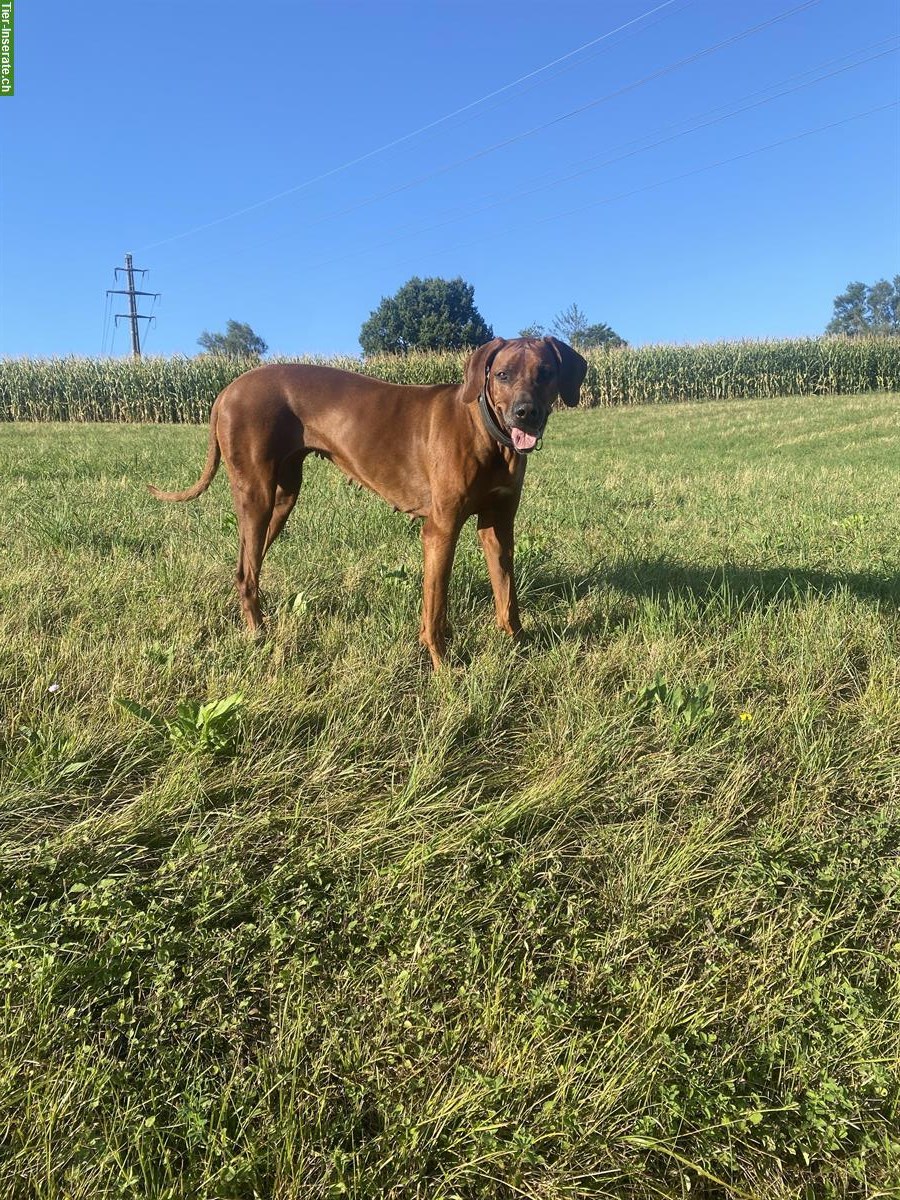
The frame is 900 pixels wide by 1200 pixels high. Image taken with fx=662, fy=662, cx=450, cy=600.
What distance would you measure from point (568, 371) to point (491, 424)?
547mm

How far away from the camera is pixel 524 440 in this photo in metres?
2.89

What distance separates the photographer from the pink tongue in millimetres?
2881

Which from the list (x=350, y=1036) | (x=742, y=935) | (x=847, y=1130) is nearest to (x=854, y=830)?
(x=742, y=935)

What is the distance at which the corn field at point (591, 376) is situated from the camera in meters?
24.0

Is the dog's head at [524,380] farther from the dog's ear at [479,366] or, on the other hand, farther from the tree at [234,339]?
the tree at [234,339]

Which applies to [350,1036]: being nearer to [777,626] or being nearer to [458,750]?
[458,750]

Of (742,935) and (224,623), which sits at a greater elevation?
(224,623)

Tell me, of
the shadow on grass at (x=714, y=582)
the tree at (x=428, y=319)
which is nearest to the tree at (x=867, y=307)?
the tree at (x=428, y=319)

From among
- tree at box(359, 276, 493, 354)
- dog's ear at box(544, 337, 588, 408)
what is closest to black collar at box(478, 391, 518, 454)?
dog's ear at box(544, 337, 588, 408)

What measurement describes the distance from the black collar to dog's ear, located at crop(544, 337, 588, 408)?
1.35 ft

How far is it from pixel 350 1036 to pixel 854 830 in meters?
1.58

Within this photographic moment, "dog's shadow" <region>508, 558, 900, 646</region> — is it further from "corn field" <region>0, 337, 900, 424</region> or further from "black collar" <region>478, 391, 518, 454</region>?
"corn field" <region>0, 337, 900, 424</region>

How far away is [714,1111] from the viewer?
4.28 ft

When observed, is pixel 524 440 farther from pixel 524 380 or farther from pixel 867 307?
pixel 867 307
